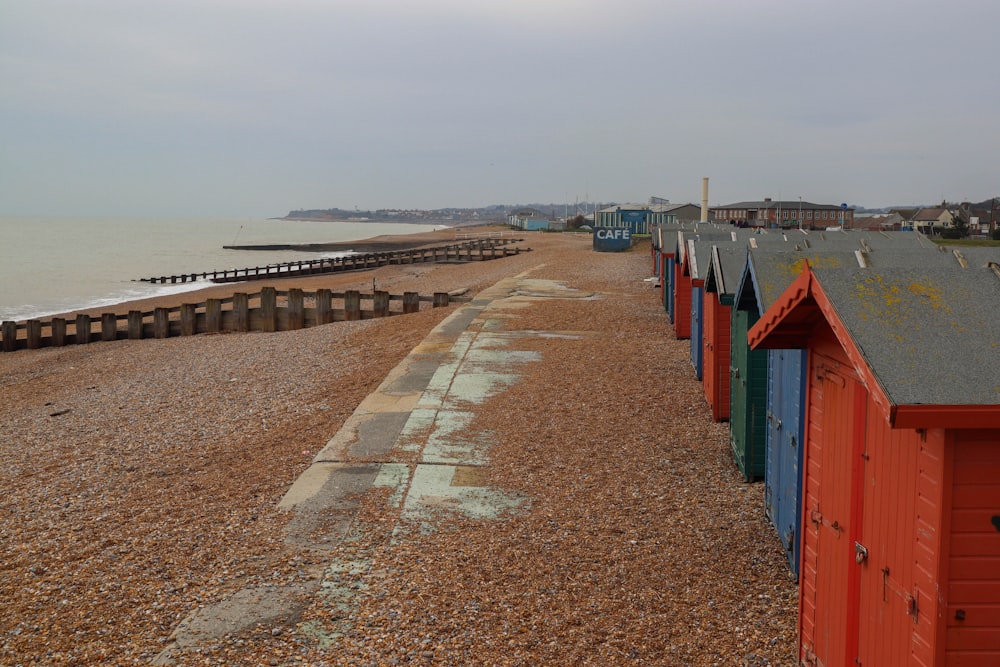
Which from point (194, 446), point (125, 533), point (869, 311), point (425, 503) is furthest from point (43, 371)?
point (869, 311)

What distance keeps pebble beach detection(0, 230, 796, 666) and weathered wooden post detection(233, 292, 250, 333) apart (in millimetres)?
9937

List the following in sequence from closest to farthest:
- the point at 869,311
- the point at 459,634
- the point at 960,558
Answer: the point at 960,558, the point at 869,311, the point at 459,634

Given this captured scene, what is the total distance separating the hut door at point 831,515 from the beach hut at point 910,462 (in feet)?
0.05

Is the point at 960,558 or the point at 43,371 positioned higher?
the point at 960,558

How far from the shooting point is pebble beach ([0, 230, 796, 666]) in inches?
237

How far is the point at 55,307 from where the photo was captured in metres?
46.3

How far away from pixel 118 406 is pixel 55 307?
35.5m

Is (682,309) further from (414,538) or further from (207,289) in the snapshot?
(207,289)

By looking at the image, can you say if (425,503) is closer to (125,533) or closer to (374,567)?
(374,567)

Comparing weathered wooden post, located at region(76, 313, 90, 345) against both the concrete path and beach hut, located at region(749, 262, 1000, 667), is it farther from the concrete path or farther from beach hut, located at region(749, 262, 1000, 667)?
beach hut, located at region(749, 262, 1000, 667)

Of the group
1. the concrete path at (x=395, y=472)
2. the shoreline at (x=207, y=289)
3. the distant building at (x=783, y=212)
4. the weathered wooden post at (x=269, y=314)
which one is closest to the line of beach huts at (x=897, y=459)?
the concrete path at (x=395, y=472)

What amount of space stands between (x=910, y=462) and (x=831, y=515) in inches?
49.6

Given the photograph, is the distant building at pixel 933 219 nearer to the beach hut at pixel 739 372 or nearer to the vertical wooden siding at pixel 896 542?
the beach hut at pixel 739 372

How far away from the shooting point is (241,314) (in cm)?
2603
